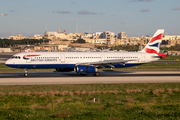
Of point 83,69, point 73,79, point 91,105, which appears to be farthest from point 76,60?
point 91,105

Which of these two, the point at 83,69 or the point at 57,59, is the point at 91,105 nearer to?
the point at 83,69

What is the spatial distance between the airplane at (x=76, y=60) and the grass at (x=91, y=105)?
13849 millimetres

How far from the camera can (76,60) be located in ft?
142

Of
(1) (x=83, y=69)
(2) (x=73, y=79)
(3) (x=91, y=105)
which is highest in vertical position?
(1) (x=83, y=69)

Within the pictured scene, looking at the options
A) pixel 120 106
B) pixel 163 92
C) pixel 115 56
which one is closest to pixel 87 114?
pixel 120 106

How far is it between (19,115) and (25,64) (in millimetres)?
25508

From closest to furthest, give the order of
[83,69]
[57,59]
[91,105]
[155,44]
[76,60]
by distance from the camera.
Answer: [91,105]
[83,69]
[57,59]
[76,60]
[155,44]

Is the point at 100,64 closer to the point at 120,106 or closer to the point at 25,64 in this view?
the point at 25,64

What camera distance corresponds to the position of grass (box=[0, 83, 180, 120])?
16.5m

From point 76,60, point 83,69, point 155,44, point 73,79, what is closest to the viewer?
point 73,79

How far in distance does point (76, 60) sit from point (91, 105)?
23.6m

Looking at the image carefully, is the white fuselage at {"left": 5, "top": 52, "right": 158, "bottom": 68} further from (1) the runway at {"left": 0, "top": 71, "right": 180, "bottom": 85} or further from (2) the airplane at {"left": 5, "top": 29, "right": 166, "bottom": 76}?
(1) the runway at {"left": 0, "top": 71, "right": 180, "bottom": 85}

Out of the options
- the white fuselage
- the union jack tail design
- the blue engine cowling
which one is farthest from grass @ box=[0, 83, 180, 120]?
the union jack tail design

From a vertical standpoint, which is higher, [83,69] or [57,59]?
[57,59]
